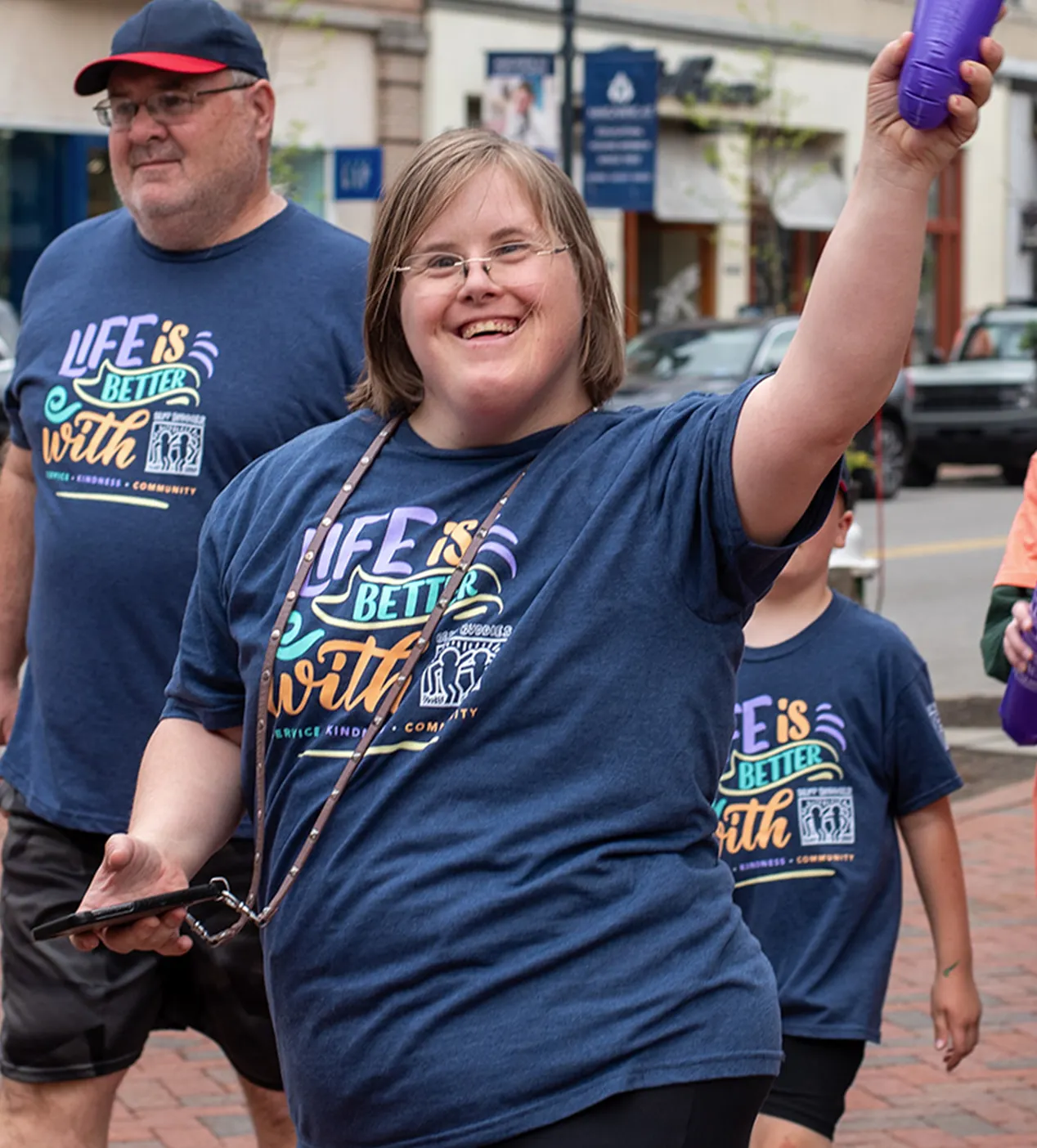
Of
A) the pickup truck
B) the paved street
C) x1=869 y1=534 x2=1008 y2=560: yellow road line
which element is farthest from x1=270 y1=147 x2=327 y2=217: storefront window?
x1=869 y1=534 x2=1008 y2=560: yellow road line

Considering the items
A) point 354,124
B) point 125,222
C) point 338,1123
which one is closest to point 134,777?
point 125,222

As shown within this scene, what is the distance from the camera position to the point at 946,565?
16.3 m

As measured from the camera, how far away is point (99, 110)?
4145mm

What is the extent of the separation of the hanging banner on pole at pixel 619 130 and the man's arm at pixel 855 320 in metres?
19.4

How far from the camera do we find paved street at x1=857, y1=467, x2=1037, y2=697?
39.7 feet

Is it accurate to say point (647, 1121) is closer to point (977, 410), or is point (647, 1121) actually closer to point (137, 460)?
point (137, 460)

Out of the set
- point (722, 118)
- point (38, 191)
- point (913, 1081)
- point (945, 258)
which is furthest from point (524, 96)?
point (945, 258)

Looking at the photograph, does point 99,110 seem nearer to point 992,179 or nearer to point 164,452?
point 164,452

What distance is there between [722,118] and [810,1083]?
93.6 ft

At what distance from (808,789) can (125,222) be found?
1.55 meters

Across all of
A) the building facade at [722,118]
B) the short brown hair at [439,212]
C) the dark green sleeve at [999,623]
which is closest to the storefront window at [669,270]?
the building facade at [722,118]

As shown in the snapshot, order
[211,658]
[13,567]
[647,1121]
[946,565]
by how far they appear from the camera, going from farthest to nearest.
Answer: [946,565] → [13,567] → [211,658] → [647,1121]

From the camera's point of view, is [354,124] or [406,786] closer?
[406,786]

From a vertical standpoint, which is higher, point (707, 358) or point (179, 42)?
point (179, 42)
